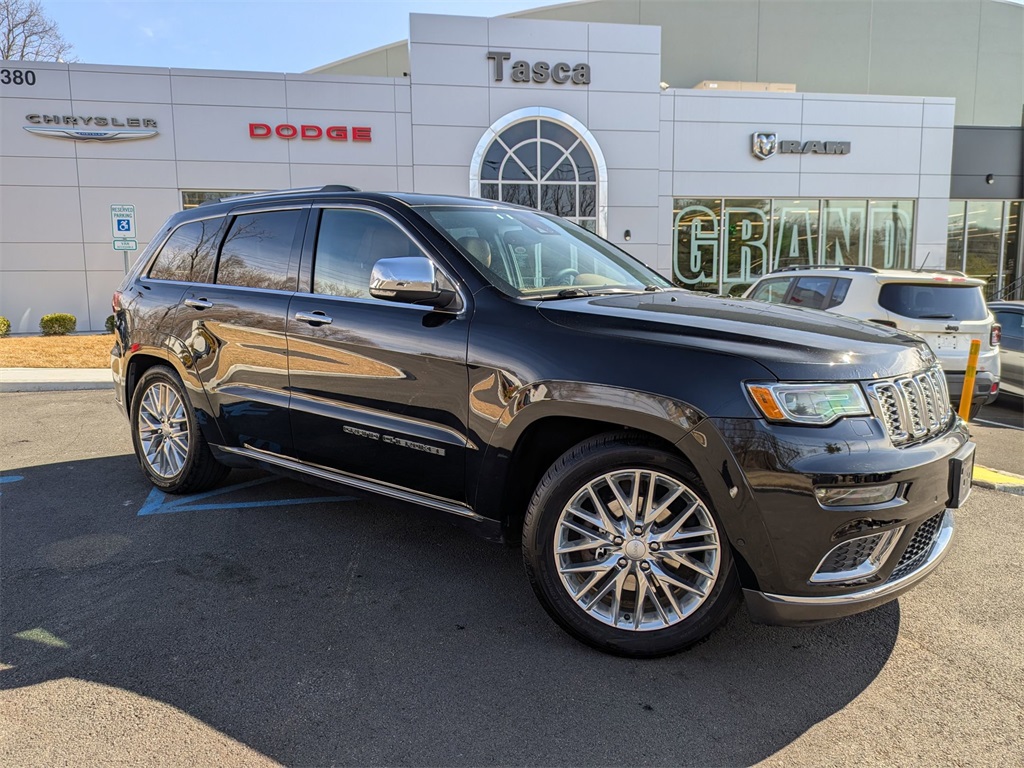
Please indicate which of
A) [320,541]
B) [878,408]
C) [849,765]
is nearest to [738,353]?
[878,408]

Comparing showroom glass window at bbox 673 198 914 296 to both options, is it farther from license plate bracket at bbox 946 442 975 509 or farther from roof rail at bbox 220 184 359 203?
license plate bracket at bbox 946 442 975 509

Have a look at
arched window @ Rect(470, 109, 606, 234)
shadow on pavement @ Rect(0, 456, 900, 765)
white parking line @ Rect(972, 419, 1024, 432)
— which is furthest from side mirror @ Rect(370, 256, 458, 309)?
arched window @ Rect(470, 109, 606, 234)

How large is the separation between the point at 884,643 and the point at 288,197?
3.77 metres

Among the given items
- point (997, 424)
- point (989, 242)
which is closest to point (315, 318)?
point (997, 424)

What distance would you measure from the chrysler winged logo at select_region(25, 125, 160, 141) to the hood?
1717cm

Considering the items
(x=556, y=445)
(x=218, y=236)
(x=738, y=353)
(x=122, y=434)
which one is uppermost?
(x=218, y=236)

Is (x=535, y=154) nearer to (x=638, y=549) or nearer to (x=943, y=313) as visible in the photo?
(x=943, y=313)

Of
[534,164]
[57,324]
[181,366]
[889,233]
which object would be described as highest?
[534,164]

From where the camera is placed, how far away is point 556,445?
3.02 meters

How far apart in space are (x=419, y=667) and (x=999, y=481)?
15.8ft

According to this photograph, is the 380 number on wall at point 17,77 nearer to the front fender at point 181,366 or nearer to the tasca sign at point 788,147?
the front fender at point 181,366

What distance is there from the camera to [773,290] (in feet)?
29.1

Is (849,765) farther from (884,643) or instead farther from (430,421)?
(430,421)

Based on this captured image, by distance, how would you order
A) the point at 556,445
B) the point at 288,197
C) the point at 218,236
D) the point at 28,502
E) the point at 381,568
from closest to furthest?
the point at 556,445, the point at 381,568, the point at 288,197, the point at 218,236, the point at 28,502
